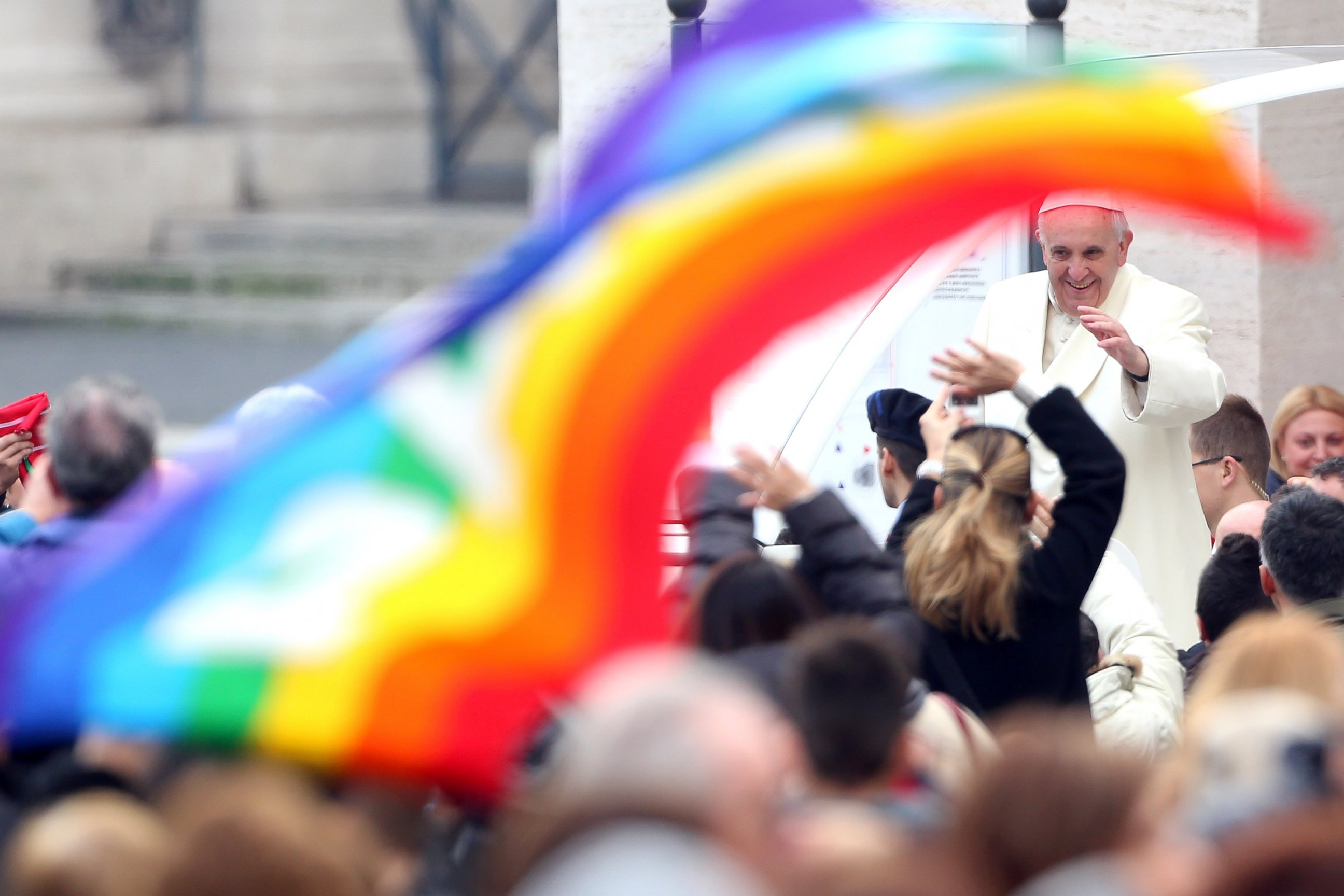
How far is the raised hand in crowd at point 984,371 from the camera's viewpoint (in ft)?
12.9

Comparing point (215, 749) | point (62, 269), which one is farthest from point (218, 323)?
point (215, 749)

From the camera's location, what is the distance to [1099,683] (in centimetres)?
411

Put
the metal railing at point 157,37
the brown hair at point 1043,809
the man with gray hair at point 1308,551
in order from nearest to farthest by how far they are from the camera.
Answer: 1. the brown hair at point 1043,809
2. the man with gray hair at point 1308,551
3. the metal railing at point 157,37

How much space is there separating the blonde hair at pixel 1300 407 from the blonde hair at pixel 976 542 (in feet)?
7.10

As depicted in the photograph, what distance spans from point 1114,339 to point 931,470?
32.9 inches

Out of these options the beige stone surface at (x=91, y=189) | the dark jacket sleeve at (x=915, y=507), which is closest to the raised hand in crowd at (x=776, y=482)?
the dark jacket sleeve at (x=915, y=507)

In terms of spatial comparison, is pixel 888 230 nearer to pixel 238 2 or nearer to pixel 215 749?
pixel 215 749

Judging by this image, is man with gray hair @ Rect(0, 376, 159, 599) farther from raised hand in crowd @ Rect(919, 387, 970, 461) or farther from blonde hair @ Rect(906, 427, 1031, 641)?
raised hand in crowd @ Rect(919, 387, 970, 461)

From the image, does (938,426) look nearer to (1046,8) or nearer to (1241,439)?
(1241,439)

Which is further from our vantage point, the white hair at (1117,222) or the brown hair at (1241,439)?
the brown hair at (1241,439)

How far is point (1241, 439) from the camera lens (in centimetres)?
554

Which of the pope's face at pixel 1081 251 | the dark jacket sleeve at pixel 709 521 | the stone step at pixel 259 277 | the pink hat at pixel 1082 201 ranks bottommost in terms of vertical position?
the stone step at pixel 259 277

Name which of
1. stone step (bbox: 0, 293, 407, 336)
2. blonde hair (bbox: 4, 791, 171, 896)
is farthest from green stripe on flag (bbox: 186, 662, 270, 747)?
stone step (bbox: 0, 293, 407, 336)

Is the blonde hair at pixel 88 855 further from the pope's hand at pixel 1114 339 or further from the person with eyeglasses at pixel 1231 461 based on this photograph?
the person with eyeglasses at pixel 1231 461
